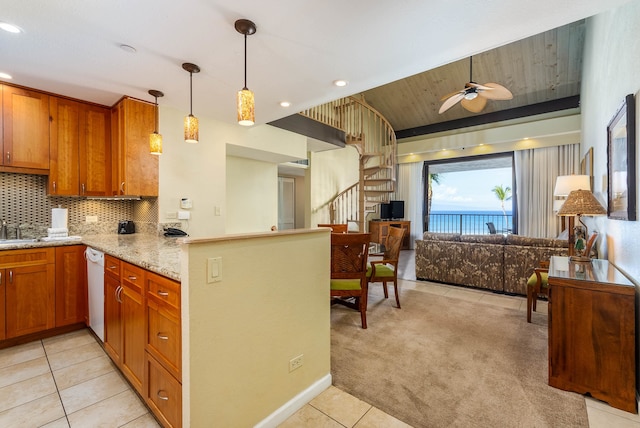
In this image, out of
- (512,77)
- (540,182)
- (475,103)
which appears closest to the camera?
(475,103)

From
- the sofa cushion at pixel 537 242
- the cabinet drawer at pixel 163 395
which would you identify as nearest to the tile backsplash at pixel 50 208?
the cabinet drawer at pixel 163 395

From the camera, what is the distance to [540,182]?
20.9 ft

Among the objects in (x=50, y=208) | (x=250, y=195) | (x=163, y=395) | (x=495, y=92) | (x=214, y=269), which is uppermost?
(x=495, y=92)

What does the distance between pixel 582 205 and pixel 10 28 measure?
14.4ft

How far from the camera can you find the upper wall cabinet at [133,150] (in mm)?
2990

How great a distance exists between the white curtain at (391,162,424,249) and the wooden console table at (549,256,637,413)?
6.19 meters

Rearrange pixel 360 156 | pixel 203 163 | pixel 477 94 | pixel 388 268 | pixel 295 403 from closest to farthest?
1. pixel 295 403
2. pixel 388 268
3. pixel 203 163
4. pixel 477 94
5. pixel 360 156

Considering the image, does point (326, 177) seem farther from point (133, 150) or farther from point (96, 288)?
point (96, 288)

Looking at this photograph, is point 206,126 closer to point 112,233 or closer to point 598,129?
point 112,233

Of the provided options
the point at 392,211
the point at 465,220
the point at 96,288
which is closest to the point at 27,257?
the point at 96,288

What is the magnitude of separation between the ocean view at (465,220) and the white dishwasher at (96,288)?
7881 millimetres

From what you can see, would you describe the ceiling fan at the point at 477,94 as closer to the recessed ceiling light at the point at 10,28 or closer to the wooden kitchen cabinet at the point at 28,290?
the recessed ceiling light at the point at 10,28

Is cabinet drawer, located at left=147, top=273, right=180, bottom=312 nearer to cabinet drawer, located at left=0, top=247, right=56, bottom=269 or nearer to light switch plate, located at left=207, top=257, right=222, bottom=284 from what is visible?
light switch plate, located at left=207, top=257, right=222, bottom=284

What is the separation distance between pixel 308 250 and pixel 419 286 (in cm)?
313
